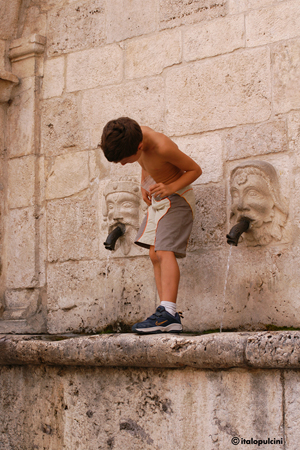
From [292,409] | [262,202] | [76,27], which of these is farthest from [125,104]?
[292,409]

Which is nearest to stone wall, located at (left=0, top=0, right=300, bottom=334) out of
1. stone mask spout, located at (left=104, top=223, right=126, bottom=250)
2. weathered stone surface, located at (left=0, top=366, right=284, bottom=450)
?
stone mask spout, located at (left=104, top=223, right=126, bottom=250)

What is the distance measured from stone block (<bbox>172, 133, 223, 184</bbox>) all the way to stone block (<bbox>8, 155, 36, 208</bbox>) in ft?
3.86

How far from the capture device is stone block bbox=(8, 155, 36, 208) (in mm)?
4117

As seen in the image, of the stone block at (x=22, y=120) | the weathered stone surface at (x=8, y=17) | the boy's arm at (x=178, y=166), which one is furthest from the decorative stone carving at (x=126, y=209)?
the weathered stone surface at (x=8, y=17)

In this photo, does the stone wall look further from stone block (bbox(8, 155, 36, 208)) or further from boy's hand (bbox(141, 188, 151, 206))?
boy's hand (bbox(141, 188, 151, 206))

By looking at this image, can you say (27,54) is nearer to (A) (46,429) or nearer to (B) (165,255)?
(B) (165,255)

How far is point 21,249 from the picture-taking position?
410cm

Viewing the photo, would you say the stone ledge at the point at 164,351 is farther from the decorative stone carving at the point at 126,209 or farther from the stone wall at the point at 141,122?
the decorative stone carving at the point at 126,209

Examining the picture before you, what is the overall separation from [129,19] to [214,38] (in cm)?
66

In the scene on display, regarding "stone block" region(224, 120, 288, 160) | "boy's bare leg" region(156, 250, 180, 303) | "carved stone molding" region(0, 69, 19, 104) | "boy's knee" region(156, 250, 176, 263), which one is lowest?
"boy's bare leg" region(156, 250, 180, 303)

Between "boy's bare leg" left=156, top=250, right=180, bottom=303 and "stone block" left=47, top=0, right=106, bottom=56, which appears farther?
"stone block" left=47, top=0, right=106, bottom=56

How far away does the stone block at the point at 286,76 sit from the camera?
3291 mm

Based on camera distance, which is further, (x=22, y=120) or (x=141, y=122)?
(x=22, y=120)

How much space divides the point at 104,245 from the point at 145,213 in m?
0.33
